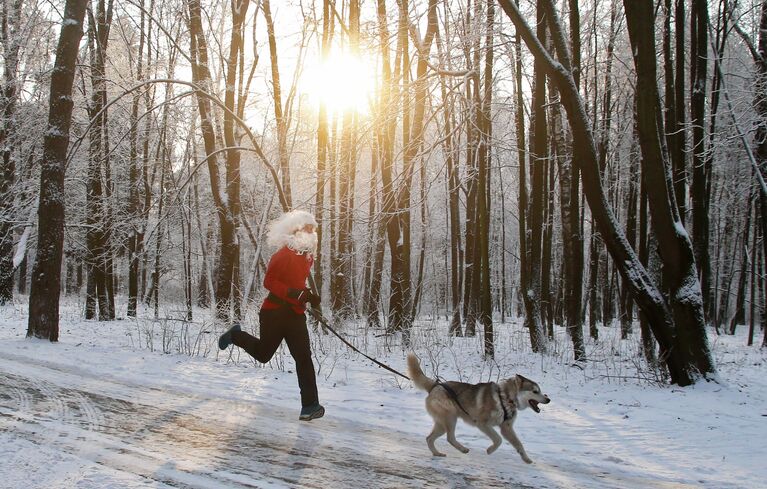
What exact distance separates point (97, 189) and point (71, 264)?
23.2 meters

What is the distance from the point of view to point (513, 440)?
4.69 meters

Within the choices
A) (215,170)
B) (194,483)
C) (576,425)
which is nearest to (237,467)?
(194,483)

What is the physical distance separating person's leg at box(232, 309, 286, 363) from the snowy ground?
0.67m

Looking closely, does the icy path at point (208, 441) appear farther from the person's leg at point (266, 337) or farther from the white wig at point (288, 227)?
the white wig at point (288, 227)

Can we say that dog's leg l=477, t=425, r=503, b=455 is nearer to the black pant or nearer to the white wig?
the black pant

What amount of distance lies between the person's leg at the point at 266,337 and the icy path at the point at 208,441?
26.1 inches

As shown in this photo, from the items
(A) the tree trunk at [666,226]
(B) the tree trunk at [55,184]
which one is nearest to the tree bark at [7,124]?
(B) the tree trunk at [55,184]

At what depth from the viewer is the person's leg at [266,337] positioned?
18.6 ft

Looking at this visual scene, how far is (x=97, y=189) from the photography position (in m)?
20.4

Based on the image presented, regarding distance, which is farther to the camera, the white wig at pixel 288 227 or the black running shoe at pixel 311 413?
the white wig at pixel 288 227

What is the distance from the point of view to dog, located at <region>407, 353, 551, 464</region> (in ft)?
15.5

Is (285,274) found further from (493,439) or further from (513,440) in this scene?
(513,440)

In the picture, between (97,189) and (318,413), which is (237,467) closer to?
(318,413)

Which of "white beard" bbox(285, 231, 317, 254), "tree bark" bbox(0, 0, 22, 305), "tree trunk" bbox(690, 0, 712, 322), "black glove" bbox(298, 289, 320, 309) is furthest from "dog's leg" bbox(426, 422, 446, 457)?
"tree bark" bbox(0, 0, 22, 305)
